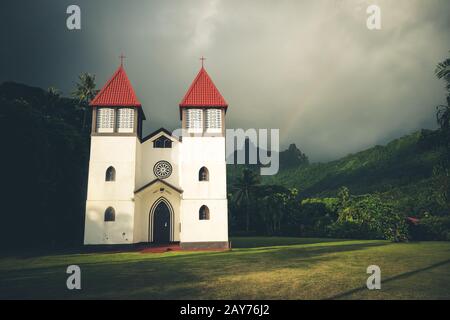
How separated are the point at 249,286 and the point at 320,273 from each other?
3.61m

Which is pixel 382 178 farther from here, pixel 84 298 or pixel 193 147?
pixel 84 298

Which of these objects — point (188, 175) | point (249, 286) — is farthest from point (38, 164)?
point (249, 286)

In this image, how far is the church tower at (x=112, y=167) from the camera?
22625mm

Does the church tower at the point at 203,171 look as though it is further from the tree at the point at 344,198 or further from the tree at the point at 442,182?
the tree at the point at 344,198

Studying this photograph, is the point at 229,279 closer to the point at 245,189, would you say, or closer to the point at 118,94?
the point at 118,94

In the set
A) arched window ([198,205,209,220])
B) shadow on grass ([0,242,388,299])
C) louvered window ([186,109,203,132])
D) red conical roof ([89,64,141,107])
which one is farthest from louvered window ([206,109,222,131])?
shadow on grass ([0,242,388,299])

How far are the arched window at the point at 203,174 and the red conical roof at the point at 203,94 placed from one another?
441 cm

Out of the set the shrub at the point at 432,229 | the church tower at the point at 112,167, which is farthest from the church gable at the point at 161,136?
the shrub at the point at 432,229

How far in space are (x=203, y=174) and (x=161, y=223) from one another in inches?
203

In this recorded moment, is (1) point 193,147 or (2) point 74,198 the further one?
(2) point 74,198

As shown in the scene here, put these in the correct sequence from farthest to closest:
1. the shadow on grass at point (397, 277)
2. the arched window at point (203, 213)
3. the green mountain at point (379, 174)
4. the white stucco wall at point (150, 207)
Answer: the green mountain at point (379, 174)
the white stucco wall at point (150, 207)
the arched window at point (203, 213)
the shadow on grass at point (397, 277)
